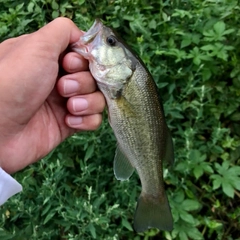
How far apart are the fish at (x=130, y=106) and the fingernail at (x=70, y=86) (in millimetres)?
72

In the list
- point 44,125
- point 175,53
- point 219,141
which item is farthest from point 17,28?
point 219,141

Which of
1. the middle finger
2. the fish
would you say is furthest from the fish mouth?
the middle finger

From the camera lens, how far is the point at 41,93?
162 cm

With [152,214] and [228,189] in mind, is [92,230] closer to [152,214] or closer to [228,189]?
[152,214]

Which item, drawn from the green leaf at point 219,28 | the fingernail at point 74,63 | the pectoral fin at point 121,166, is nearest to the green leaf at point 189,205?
the pectoral fin at point 121,166

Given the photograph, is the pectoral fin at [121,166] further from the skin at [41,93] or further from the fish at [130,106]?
the skin at [41,93]

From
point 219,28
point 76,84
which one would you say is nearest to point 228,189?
point 219,28

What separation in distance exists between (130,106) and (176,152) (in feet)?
2.93

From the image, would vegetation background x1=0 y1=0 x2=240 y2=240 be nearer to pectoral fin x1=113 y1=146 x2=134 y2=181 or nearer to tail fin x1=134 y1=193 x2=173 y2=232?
tail fin x1=134 y1=193 x2=173 y2=232

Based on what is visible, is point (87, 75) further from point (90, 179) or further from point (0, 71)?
point (90, 179)

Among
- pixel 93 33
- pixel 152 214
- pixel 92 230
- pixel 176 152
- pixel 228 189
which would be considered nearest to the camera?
pixel 93 33

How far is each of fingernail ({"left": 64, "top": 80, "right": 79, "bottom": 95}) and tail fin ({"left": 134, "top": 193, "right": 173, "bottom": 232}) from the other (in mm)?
515

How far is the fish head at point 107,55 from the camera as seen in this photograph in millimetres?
1554

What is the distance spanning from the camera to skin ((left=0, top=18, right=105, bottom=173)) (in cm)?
157
